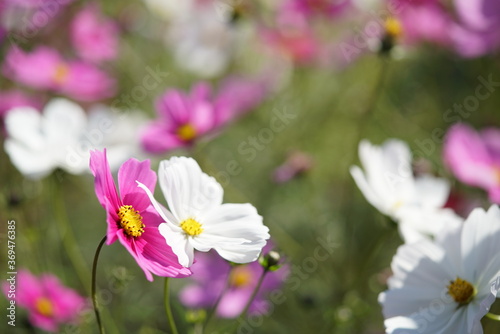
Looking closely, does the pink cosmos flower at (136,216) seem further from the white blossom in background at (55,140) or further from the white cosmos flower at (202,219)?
the white blossom in background at (55,140)

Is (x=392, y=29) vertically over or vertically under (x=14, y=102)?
over

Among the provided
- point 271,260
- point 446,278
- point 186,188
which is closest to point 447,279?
point 446,278

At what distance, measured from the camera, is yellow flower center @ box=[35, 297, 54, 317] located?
951mm

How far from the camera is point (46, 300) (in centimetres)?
97

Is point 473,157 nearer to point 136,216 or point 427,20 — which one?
point 427,20

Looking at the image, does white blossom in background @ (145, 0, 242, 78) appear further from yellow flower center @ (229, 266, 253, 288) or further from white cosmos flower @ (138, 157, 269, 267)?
white cosmos flower @ (138, 157, 269, 267)

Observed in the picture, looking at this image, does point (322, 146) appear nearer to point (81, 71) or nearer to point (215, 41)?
point (215, 41)

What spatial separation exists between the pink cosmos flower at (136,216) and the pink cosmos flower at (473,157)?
0.61 m

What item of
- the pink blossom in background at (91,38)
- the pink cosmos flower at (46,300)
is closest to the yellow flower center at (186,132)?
the pink cosmos flower at (46,300)

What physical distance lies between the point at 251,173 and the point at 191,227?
96 cm

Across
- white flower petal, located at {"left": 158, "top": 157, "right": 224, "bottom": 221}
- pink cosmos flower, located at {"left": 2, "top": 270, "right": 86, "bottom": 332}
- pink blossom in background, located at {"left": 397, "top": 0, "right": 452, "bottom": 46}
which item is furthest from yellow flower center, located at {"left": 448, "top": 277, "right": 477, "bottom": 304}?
pink blossom in background, located at {"left": 397, "top": 0, "right": 452, "bottom": 46}

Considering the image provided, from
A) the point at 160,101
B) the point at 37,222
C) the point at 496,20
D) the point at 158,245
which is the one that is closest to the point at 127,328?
the point at 37,222

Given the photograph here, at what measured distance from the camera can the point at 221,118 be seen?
1034 mm

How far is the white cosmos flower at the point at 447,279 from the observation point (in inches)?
Result: 26.4
